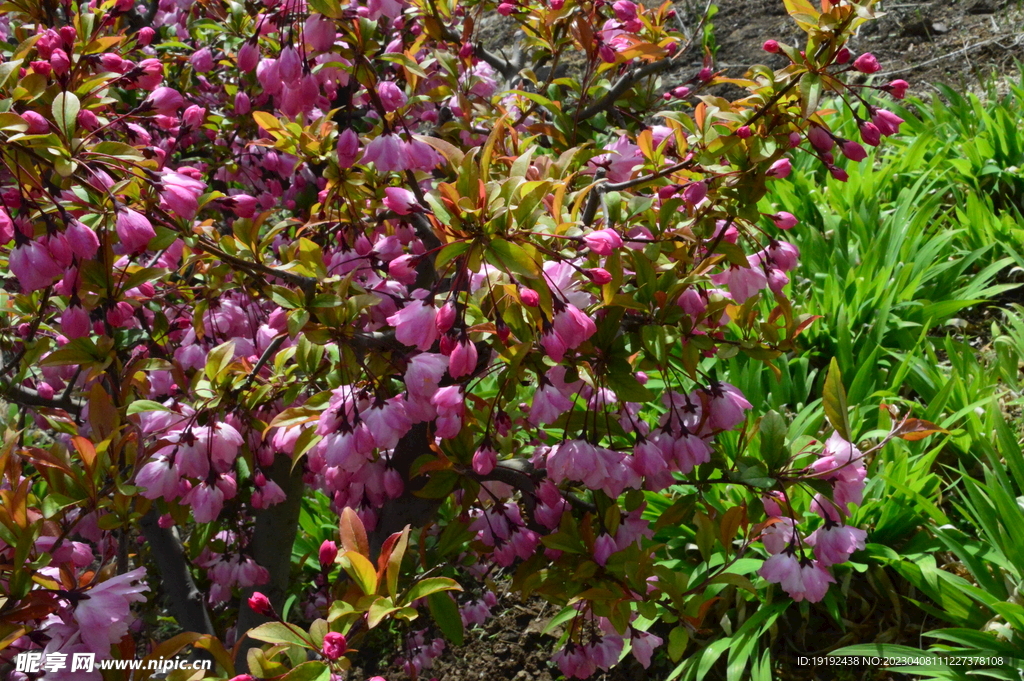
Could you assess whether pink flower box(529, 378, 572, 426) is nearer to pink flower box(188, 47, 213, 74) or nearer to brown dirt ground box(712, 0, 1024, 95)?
pink flower box(188, 47, 213, 74)

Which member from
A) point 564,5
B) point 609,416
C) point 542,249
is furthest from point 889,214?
point 542,249

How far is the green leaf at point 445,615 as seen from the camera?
1.00m

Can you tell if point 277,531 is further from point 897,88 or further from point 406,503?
point 897,88

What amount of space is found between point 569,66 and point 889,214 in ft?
8.11

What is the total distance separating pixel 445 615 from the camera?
1.01 meters

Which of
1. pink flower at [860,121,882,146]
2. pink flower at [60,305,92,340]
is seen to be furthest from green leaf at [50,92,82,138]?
pink flower at [860,121,882,146]

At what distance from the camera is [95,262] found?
104 centimetres

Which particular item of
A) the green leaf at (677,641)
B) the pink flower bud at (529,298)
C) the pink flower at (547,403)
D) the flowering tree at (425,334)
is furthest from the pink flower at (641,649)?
the pink flower bud at (529,298)

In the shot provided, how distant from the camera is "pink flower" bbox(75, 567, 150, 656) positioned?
0.78 m

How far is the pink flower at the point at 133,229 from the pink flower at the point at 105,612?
0.38m

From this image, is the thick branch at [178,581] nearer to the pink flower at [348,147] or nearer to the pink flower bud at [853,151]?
the pink flower at [348,147]

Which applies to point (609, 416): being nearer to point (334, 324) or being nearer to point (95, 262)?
point (334, 324)

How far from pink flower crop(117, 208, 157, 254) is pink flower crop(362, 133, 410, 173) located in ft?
1.03

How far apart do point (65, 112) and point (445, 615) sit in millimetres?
777
